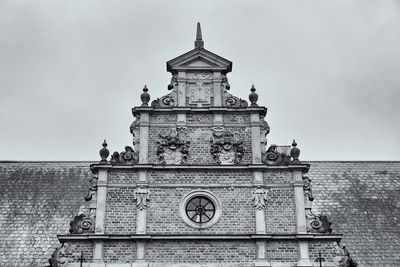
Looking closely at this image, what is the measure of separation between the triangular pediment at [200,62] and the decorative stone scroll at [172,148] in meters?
2.32

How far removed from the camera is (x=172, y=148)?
18.7 metres

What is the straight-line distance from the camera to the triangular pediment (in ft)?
65.2

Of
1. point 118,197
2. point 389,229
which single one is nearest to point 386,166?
point 389,229

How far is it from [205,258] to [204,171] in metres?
2.51

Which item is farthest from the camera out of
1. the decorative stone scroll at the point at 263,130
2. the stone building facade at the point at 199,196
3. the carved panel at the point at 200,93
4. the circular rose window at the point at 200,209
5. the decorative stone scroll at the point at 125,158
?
the carved panel at the point at 200,93

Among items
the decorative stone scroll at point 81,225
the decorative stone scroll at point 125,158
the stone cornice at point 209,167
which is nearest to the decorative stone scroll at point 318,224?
the stone cornice at point 209,167

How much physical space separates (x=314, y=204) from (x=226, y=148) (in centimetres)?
532

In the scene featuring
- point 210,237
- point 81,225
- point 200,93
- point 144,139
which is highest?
point 200,93

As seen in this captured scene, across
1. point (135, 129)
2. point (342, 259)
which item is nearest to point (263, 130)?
point (135, 129)

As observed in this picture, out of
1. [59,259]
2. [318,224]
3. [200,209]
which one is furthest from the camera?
[200,209]

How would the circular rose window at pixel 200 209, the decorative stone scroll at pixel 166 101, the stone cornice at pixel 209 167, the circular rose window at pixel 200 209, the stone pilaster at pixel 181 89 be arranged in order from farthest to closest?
the stone pilaster at pixel 181 89, the decorative stone scroll at pixel 166 101, the stone cornice at pixel 209 167, the circular rose window at pixel 200 209, the circular rose window at pixel 200 209

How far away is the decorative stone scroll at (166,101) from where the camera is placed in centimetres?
1931

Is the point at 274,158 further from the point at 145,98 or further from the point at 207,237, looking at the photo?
the point at 145,98

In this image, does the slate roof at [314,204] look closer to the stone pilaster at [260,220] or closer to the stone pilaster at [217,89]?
the stone pilaster at [260,220]
